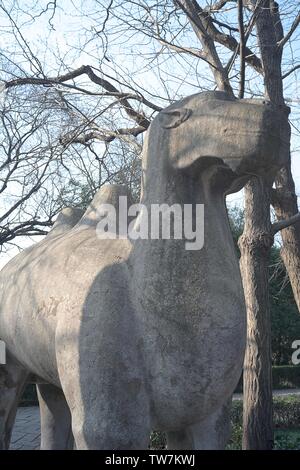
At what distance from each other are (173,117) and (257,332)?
4.40 m

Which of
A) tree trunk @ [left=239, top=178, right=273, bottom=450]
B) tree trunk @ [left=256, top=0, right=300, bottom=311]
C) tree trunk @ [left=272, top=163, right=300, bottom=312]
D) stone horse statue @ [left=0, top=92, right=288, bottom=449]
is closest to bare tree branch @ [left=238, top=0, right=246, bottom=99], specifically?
tree trunk @ [left=256, top=0, right=300, bottom=311]

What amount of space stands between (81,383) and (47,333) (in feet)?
1.42

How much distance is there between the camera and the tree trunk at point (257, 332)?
6398 millimetres

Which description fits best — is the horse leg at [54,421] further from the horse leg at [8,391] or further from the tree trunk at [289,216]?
the tree trunk at [289,216]

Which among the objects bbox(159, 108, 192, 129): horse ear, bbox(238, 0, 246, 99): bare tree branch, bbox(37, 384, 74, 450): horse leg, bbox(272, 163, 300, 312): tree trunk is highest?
bbox(238, 0, 246, 99): bare tree branch

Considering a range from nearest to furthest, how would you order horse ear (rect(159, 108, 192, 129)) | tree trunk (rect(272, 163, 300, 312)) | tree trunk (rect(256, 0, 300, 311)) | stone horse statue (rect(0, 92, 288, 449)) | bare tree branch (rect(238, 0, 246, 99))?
1. stone horse statue (rect(0, 92, 288, 449))
2. horse ear (rect(159, 108, 192, 129))
3. bare tree branch (rect(238, 0, 246, 99))
4. tree trunk (rect(256, 0, 300, 311))
5. tree trunk (rect(272, 163, 300, 312))

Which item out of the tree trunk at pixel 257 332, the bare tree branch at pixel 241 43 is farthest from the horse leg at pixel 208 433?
the tree trunk at pixel 257 332

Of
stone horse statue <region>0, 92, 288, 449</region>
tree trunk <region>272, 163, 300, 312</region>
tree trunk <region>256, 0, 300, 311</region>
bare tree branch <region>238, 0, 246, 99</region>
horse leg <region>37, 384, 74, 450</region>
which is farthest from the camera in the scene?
tree trunk <region>272, 163, 300, 312</region>

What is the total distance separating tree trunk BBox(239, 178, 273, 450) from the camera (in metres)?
6.40

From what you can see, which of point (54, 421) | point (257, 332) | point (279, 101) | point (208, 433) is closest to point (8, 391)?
point (54, 421)

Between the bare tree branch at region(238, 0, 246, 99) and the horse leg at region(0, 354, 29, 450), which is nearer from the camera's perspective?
Answer: the horse leg at region(0, 354, 29, 450)

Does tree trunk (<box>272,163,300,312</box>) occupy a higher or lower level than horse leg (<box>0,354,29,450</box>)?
higher

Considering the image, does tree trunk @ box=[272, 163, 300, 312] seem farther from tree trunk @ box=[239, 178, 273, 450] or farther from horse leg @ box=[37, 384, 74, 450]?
horse leg @ box=[37, 384, 74, 450]
